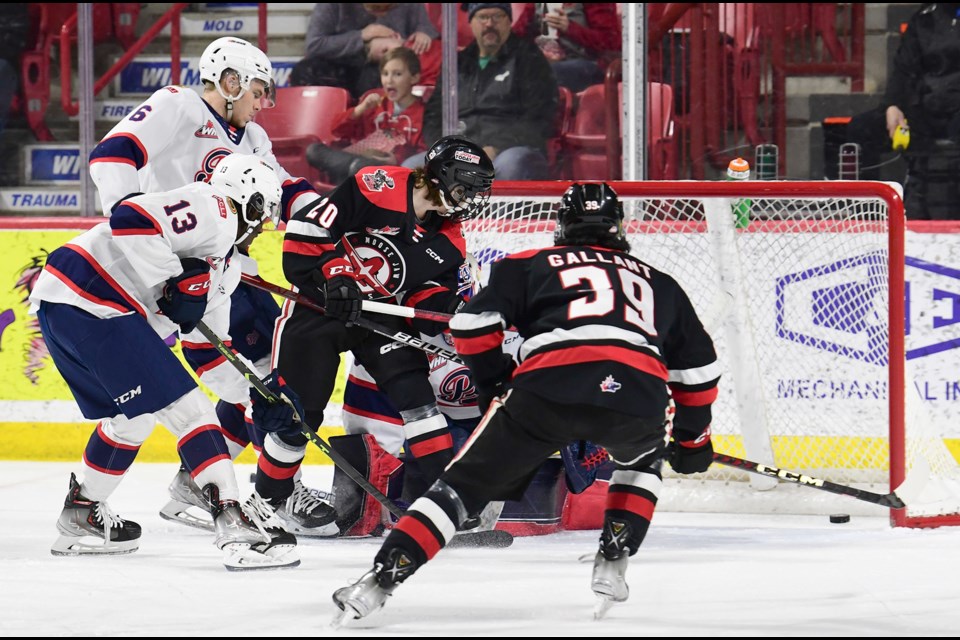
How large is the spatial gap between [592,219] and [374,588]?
85 centimetres

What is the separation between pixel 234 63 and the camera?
142 inches

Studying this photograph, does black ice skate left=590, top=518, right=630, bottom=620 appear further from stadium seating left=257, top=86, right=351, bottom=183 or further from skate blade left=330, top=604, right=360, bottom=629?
stadium seating left=257, top=86, right=351, bottom=183

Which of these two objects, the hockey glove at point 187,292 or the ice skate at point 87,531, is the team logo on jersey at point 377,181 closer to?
the hockey glove at point 187,292

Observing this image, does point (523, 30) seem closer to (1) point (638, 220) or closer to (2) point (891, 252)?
(1) point (638, 220)

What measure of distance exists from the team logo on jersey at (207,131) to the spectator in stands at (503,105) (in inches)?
56.4

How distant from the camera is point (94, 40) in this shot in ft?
17.3

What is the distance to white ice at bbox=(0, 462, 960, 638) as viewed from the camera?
2625mm

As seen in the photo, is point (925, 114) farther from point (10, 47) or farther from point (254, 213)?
point (10, 47)

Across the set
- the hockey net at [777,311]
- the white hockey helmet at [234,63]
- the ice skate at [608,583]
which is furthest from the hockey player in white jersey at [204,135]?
the ice skate at [608,583]

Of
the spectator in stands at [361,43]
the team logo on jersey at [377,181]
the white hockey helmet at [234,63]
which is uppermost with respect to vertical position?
the spectator in stands at [361,43]

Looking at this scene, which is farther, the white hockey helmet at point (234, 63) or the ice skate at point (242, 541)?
the white hockey helmet at point (234, 63)

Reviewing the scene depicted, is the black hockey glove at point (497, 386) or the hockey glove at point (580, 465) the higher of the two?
the black hockey glove at point (497, 386)

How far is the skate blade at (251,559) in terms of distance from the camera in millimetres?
3150

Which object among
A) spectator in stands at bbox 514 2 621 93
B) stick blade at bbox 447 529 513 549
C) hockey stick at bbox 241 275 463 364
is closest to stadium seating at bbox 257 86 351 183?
spectator in stands at bbox 514 2 621 93
